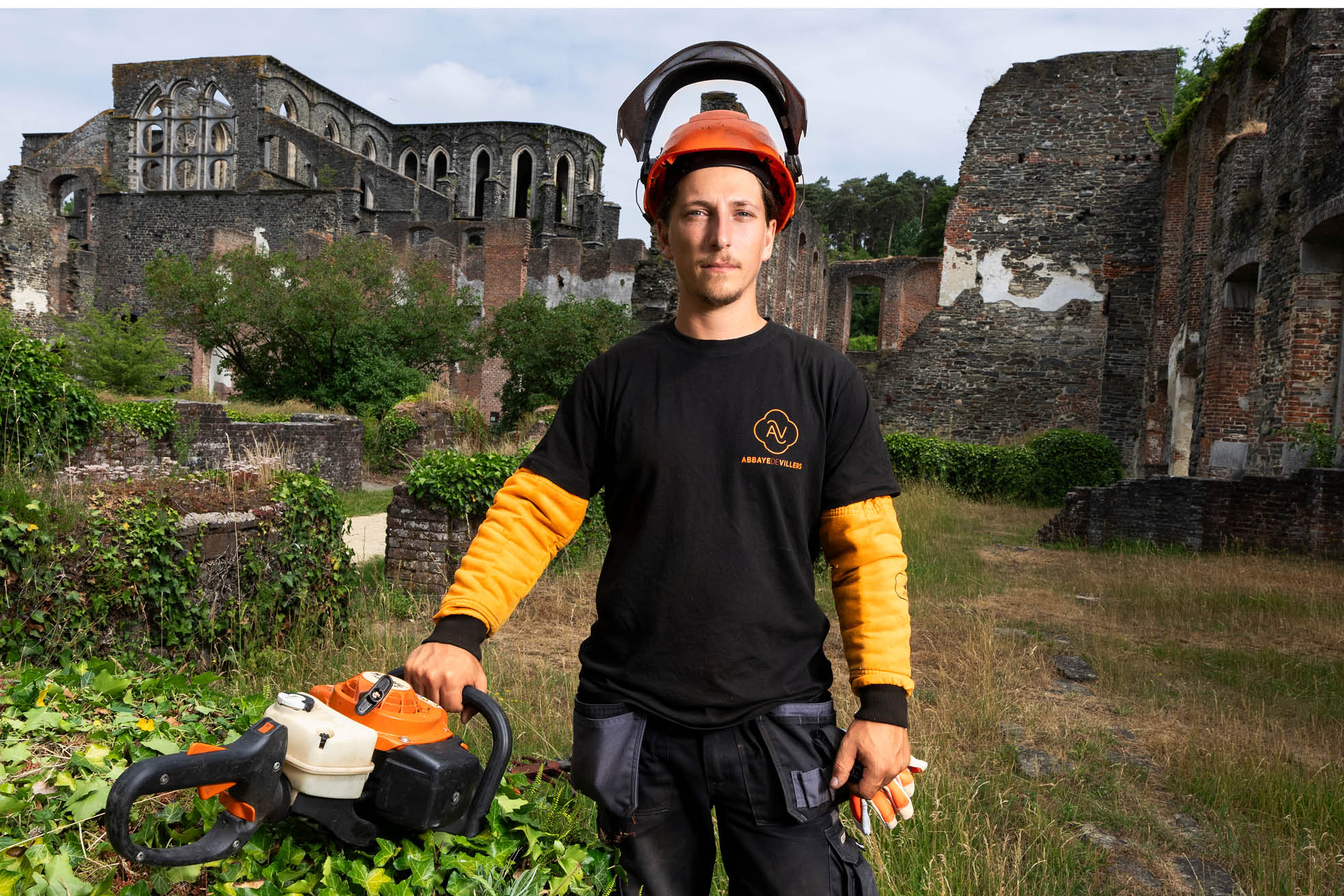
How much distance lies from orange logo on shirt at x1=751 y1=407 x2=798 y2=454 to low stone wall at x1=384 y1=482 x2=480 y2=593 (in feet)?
18.1

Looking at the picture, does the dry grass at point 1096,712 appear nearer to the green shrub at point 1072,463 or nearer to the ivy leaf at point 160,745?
the ivy leaf at point 160,745

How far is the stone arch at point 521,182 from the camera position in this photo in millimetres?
43500

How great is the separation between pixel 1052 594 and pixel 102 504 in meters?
7.20

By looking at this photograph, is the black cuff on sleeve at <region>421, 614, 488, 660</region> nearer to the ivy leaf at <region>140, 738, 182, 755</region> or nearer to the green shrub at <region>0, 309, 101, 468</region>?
the ivy leaf at <region>140, 738, 182, 755</region>

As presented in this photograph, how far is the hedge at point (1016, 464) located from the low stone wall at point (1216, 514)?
376 cm

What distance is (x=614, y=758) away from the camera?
167 cm

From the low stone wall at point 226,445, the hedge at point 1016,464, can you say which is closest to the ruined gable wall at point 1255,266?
the hedge at point 1016,464

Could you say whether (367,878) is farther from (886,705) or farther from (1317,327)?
(1317,327)

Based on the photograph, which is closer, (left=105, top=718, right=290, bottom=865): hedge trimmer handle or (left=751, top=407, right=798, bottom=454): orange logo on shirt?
(left=105, top=718, right=290, bottom=865): hedge trimmer handle

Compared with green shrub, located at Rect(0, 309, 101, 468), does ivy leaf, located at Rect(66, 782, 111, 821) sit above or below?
below

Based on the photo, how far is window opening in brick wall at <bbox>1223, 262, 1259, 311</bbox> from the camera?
1275cm

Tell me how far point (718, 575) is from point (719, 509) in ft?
0.42

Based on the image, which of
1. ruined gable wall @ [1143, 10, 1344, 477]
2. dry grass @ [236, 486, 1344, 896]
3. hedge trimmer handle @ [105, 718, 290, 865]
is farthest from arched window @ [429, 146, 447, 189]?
hedge trimmer handle @ [105, 718, 290, 865]

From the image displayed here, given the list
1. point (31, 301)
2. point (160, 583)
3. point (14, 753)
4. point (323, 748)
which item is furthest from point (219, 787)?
point (31, 301)
